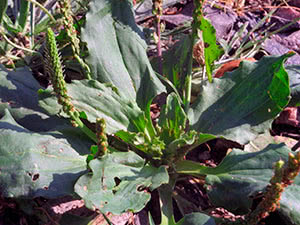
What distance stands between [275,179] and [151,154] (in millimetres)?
863

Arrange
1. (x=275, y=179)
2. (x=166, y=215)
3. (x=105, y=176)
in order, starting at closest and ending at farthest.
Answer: (x=275, y=179) → (x=105, y=176) → (x=166, y=215)

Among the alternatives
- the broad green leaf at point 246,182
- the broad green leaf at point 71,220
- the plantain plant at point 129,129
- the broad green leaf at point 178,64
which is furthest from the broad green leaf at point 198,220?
the broad green leaf at point 178,64

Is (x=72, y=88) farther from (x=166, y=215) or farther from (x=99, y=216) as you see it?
(x=166, y=215)

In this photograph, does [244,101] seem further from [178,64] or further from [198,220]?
[198,220]

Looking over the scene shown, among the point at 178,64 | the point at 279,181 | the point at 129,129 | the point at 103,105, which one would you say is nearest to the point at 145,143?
the point at 129,129

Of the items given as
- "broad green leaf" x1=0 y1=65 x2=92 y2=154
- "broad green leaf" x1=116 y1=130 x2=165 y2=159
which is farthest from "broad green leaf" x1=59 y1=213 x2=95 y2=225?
"broad green leaf" x1=116 y1=130 x2=165 y2=159

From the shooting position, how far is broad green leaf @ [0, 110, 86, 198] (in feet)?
5.47

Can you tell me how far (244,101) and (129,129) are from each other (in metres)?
0.68

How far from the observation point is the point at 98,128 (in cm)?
138

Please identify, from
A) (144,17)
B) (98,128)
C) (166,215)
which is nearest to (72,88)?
(98,128)

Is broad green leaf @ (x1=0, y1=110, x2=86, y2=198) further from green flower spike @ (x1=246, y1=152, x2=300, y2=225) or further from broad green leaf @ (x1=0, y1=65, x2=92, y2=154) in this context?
green flower spike @ (x1=246, y1=152, x2=300, y2=225)

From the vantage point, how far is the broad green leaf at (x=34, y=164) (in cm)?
167

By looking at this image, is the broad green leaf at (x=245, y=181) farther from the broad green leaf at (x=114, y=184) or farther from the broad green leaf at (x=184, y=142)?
the broad green leaf at (x=114, y=184)

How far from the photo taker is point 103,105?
80.0 inches
